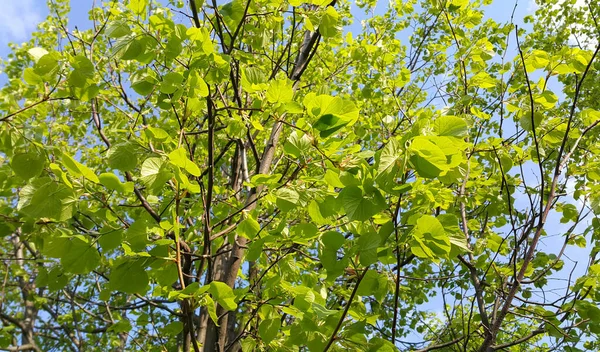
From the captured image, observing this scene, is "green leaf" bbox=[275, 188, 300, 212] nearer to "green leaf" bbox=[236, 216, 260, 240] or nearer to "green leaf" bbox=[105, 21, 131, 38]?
"green leaf" bbox=[236, 216, 260, 240]

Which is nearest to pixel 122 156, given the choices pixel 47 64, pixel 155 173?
pixel 155 173

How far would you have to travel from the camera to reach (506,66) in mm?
2498

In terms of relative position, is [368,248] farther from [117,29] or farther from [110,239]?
[117,29]

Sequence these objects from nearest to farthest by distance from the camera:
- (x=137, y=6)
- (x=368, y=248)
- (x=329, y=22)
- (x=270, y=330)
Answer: (x=368, y=248) → (x=137, y=6) → (x=270, y=330) → (x=329, y=22)

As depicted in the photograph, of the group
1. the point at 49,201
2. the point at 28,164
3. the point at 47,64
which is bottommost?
the point at 49,201

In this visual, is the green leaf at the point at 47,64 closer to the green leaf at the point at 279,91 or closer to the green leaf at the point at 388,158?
the green leaf at the point at 279,91

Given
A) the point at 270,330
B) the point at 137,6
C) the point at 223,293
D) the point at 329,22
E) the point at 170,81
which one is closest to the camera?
the point at 223,293

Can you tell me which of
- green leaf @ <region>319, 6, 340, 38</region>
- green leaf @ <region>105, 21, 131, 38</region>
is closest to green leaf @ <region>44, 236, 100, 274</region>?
green leaf @ <region>105, 21, 131, 38</region>

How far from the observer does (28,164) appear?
5.48ft

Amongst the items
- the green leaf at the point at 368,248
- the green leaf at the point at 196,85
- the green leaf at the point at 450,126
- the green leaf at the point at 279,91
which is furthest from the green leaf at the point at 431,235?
the green leaf at the point at 196,85

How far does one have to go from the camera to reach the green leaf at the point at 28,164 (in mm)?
1654

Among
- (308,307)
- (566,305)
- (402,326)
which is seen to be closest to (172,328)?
(308,307)

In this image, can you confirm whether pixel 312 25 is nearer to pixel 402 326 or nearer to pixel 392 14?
pixel 392 14

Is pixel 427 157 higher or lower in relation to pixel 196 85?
lower
